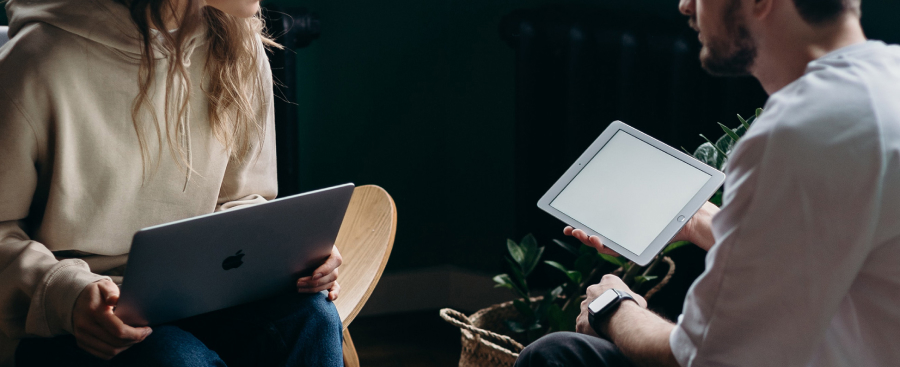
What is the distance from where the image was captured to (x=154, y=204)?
1048mm

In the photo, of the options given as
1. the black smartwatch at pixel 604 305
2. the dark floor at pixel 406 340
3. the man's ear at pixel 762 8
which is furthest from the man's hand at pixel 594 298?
the dark floor at pixel 406 340

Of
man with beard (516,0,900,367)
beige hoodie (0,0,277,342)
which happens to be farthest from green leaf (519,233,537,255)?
man with beard (516,0,900,367)

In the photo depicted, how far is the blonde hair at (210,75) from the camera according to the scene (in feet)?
3.31

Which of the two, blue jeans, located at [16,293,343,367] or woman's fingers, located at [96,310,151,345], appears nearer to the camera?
woman's fingers, located at [96,310,151,345]

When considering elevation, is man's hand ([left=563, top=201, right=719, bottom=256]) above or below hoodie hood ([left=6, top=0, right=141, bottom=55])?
below

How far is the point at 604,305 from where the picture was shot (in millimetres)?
904

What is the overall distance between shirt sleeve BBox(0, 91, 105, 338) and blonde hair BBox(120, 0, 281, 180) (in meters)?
0.15

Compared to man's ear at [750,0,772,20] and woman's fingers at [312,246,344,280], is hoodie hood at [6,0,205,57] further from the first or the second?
man's ear at [750,0,772,20]

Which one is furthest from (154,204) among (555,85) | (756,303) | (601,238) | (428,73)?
(428,73)

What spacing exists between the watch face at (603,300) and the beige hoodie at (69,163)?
1.95 ft

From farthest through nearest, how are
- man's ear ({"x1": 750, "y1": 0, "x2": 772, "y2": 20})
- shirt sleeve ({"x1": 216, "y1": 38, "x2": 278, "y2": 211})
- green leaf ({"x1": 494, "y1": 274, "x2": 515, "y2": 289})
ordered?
green leaf ({"x1": 494, "y1": 274, "x2": 515, "y2": 289}), shirt sleeve ({"x1": 216, "y1": 38, "x2": 278, "y2": 211}), man's ear ({"x1": 750, "y1": 0, "x2": 772, "y2": 20})

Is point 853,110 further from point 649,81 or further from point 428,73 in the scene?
point 428,73

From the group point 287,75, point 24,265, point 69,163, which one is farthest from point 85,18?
point 287,75

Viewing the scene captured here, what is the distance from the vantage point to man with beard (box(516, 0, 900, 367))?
60 cm
